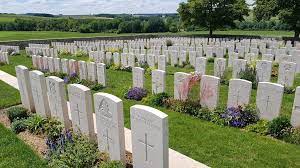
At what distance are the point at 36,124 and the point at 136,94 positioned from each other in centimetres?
394

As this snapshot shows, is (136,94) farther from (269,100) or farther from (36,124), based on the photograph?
(269,100)

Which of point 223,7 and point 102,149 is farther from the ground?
point 223,7

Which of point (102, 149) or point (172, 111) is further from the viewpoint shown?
point (172, 111)

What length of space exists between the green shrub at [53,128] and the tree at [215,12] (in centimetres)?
3399

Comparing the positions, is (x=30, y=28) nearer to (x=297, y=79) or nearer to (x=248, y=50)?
(x=248, y=50)

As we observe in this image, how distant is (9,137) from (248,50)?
16.4 metres

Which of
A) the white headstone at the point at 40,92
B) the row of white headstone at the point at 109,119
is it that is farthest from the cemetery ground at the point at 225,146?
the row of white headstone at the point at 109,119

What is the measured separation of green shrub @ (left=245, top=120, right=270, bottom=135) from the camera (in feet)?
26.3

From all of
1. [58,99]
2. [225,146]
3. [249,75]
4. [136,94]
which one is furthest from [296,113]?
[58,99]

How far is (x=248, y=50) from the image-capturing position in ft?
67.8

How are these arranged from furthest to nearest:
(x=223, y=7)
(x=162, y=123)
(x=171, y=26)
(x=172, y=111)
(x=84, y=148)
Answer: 1. (x=171, y=26)
2. (x=223, y=7)
3. (x=172, y=111)
4. (x=84, y=148)
5. (x=162, y=123)

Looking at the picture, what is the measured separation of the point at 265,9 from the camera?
32844 mm

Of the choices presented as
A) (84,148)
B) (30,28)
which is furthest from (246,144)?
(30,28)

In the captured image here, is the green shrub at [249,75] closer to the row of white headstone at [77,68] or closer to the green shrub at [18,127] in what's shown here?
the row of white headstone at [77,68]
